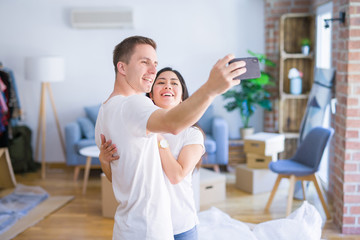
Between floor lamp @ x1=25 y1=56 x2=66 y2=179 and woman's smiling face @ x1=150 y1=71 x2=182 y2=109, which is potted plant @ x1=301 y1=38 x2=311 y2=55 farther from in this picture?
woman's smiling face @ x1=150 y1=71 x2=182 y2=109

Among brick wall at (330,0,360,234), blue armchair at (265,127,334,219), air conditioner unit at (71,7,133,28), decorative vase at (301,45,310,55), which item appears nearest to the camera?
brick wall at (330,0,360,234)

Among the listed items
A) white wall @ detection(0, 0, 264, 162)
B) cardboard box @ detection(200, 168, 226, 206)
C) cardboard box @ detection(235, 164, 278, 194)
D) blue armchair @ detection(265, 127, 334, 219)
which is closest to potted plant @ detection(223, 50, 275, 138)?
white wall @ detection(0, 0, 264, 162)

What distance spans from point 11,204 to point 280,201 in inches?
105

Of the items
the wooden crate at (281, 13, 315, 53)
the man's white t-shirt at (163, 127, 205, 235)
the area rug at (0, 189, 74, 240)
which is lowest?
the area rug at (0, 189, 74, 240)

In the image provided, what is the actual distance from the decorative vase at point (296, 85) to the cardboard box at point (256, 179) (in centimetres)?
111

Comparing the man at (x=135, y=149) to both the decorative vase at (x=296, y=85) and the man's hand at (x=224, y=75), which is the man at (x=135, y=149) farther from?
the decorative vase at (x=296, y=85)

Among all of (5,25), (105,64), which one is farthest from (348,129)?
(5,25)

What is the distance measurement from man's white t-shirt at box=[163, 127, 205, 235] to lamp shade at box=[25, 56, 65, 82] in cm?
409

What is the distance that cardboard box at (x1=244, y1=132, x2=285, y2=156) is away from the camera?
201 inches

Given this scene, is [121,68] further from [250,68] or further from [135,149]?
[250,68]

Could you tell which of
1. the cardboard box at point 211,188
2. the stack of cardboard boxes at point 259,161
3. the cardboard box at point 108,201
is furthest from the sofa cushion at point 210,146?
the cardboard box at point 108,201

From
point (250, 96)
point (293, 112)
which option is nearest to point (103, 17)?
point (250, 96)

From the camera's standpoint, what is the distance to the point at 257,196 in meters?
5.07

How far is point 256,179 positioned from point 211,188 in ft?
1.86
